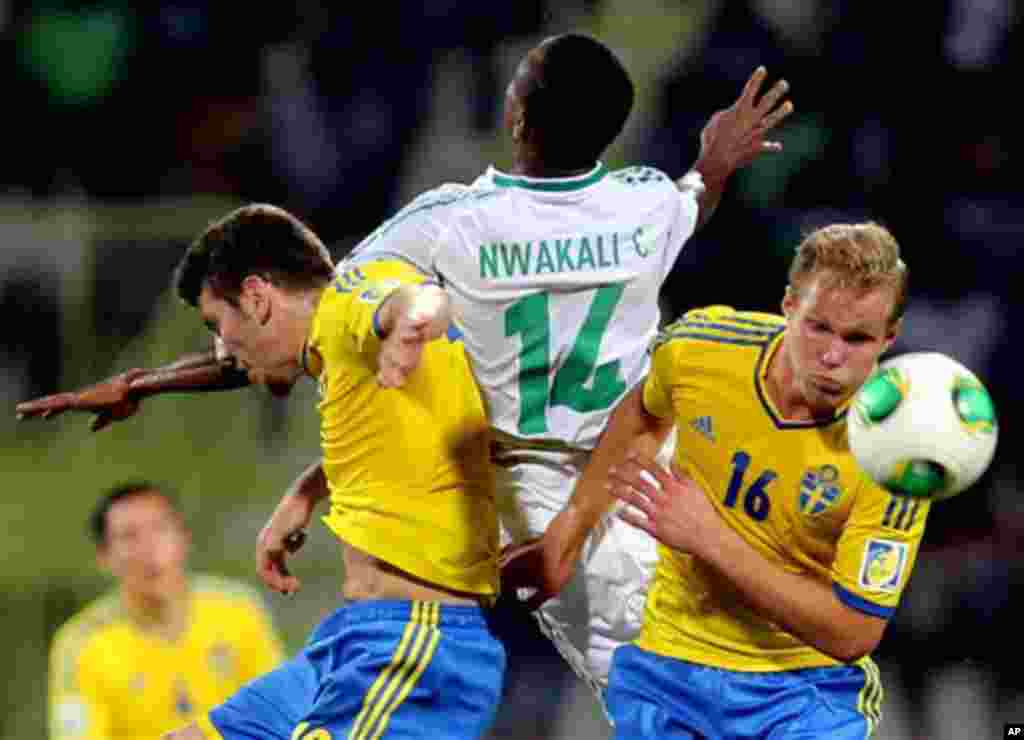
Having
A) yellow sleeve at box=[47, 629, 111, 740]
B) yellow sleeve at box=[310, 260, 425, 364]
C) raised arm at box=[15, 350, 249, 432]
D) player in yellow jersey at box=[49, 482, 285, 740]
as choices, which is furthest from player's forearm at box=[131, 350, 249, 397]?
yellow sleeve at box=[47, 629, 111, 740]

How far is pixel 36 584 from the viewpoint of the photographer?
7031mm

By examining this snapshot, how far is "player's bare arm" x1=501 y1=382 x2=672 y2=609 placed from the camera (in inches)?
159

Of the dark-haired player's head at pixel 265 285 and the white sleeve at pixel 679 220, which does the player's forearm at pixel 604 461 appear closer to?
the white sleeve at pixel 679 220

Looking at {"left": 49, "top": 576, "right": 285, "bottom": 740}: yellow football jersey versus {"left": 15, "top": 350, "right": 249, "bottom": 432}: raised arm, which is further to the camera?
{"left": 49, "top": 576, "right": 285, "bottom": 740}: yellow football jersey

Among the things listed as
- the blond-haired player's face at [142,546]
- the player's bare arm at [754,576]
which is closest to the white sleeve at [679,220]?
the player's bare arm at [754,576]

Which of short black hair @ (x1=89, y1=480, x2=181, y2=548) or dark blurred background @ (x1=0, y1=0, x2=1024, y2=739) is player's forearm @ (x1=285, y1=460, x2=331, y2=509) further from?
dark blurred background @ (x1=0, y1=0, x2=1024, y2=739)

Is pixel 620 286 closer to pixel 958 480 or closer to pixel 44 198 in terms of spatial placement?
pixel 958 480

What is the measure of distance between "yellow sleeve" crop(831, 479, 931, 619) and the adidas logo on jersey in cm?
32

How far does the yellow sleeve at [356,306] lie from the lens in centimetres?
353

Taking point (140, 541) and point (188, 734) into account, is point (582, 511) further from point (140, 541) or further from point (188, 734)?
point (140, 541)

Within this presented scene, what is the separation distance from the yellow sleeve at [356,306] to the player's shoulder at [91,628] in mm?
2688

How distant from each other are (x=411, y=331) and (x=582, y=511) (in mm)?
881

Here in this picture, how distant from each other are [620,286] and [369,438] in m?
0.75

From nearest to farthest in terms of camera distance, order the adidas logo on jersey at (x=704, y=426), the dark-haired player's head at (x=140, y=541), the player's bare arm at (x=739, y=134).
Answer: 1. the adidas logo on jersey at (x=704, y=426)
2. the player's bare arm at (x=739, y=134)
3. the dark-haired player's head at (x=140, y=541)
